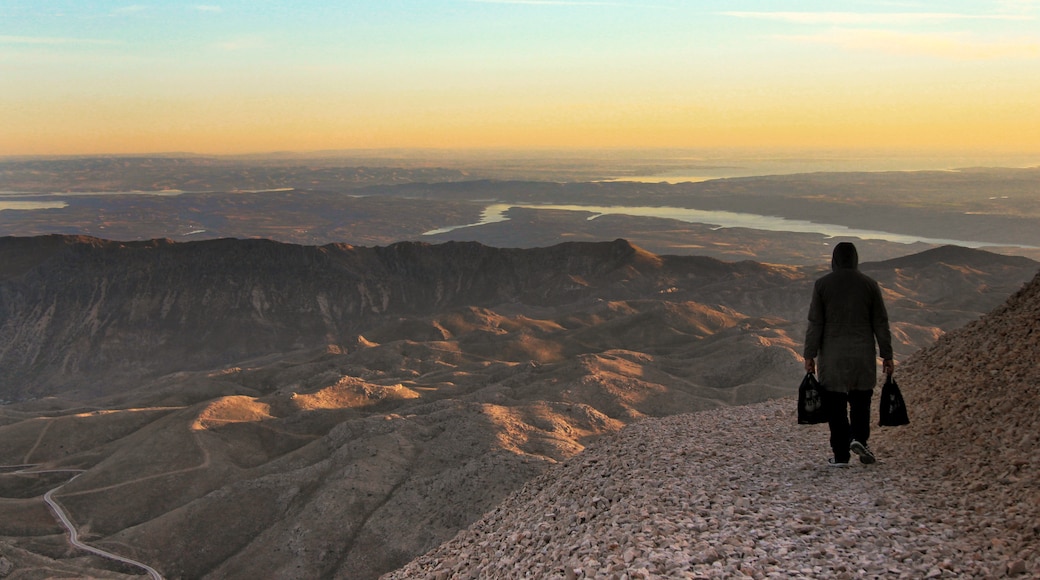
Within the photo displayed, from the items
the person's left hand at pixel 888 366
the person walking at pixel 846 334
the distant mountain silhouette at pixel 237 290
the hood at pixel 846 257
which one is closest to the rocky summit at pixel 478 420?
the distant mountain silhouette at pixel 237 290

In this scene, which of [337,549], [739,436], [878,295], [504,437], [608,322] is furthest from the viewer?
[608,322]

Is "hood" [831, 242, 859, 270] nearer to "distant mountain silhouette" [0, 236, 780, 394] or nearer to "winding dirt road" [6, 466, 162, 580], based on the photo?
"winding dirt road" [6, 466, 162, 580]

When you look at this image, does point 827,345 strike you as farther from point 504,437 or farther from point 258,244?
point 258,244

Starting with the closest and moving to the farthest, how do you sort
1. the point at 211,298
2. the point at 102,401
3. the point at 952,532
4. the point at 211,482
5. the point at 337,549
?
1. the point at 952,532
2. the point at 337,549
3. the point at 211,482
4. the point at 102,401
5. the point at 211,298

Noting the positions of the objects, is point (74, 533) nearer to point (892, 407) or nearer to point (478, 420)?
point (478, 420)

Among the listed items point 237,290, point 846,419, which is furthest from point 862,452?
point 237,290

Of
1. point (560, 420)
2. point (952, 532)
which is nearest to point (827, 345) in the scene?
point (952, 532)

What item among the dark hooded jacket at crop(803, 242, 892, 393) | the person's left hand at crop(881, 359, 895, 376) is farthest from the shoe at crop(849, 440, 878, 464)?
the person's left hand at crop(881, 359, 895, 376)
